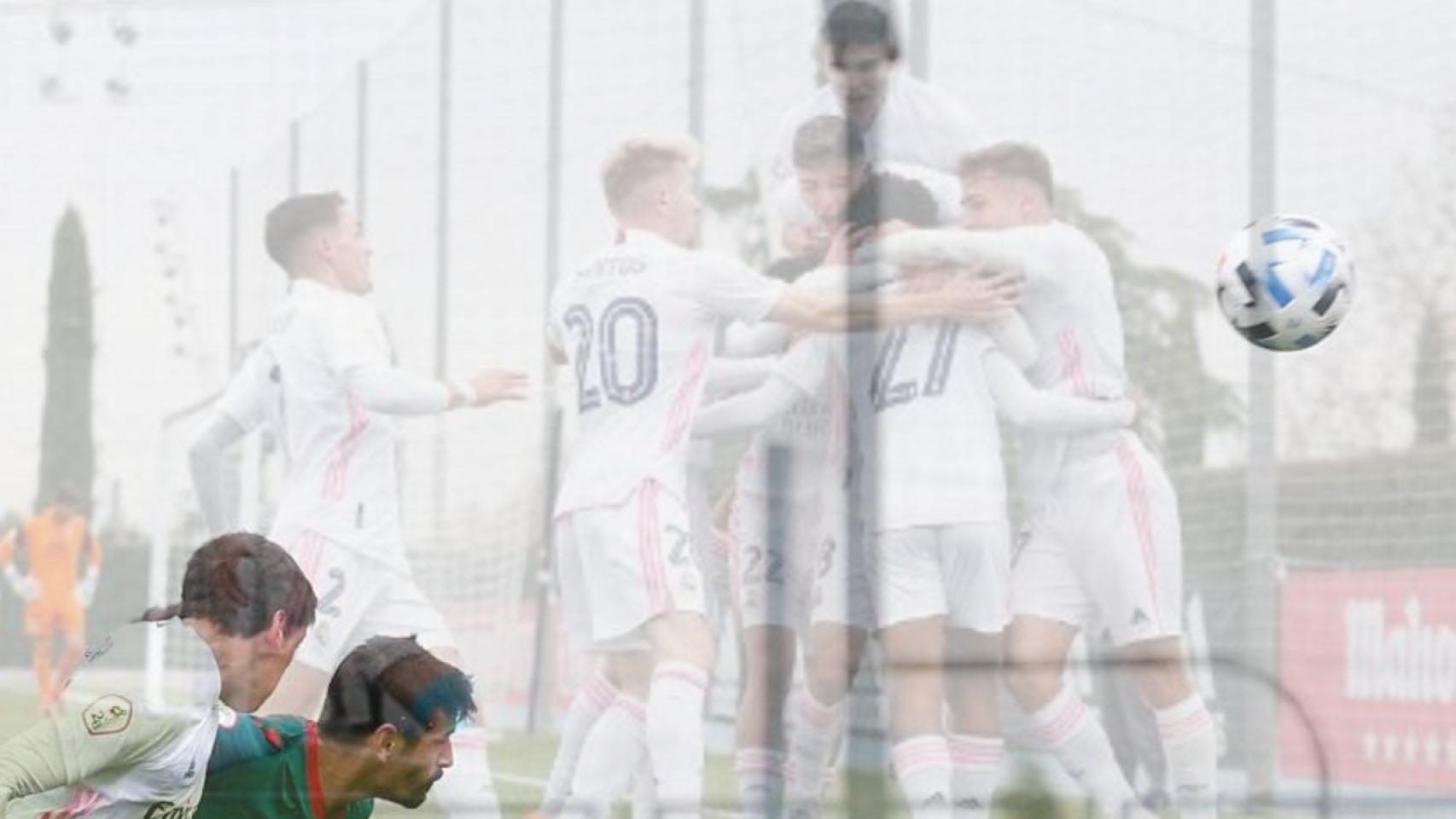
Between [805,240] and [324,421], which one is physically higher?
[805,240]

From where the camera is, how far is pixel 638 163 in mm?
5035

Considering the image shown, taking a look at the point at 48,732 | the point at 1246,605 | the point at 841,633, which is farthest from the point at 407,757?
the point at 1246,605

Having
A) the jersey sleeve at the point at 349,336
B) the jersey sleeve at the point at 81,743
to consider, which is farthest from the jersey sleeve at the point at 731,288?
the jersey sleeve at the point at 81,743

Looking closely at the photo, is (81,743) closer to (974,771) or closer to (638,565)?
(638,565)

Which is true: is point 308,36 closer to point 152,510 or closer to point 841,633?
point 152,510

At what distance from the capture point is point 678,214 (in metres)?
4.97

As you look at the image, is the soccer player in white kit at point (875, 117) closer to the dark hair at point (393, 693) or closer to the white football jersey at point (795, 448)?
the white football jersey at point (795, 448)

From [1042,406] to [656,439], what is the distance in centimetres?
68

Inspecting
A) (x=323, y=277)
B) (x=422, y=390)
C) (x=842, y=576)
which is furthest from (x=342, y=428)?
(x=842, y=576)

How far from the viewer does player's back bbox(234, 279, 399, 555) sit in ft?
16.4

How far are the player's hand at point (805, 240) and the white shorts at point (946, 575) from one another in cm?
51

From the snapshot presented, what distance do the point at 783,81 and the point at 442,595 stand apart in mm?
1099

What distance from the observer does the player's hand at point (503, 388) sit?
16.4 ft

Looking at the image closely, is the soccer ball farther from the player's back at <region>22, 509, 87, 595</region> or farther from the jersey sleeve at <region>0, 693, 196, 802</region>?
the jersey sleeve at <region>0, 693, 196, 802</region>
